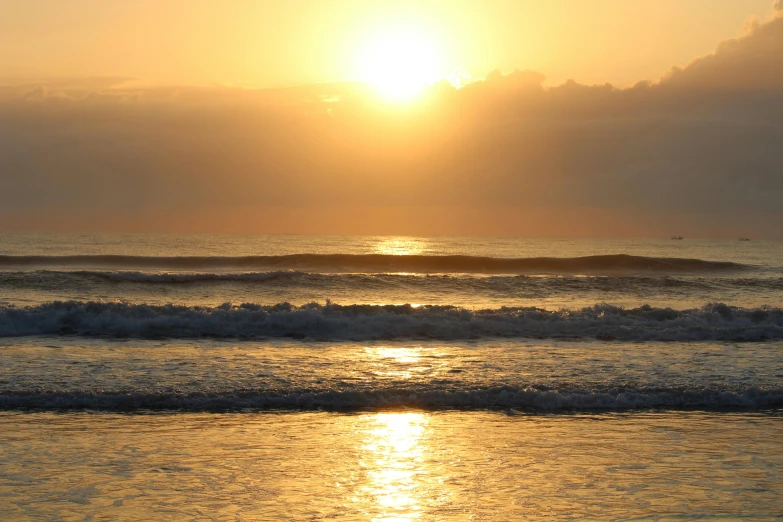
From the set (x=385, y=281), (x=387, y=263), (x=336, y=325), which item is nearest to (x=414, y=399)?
(x=336, y=325)

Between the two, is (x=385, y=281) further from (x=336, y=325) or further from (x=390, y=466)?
(x=390, y=466)

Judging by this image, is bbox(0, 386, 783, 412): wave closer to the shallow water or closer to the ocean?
the ocean

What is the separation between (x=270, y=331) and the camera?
16344 millimetres

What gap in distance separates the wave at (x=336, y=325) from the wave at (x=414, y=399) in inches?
218

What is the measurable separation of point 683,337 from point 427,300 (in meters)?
10.0

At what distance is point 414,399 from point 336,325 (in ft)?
21.5

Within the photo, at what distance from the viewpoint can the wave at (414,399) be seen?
980cm

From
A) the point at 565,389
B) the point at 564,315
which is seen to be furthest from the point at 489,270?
the point at 565,389

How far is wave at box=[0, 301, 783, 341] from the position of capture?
16109mm

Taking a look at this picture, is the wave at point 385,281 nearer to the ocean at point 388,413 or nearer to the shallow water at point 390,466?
the ocean at point 388,413

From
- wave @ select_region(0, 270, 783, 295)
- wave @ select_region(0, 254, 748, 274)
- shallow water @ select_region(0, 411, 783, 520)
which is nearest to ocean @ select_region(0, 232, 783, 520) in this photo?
shallow water @ select_region(0, 411, 783, 520)

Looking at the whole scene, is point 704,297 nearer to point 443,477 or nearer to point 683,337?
point 683,337

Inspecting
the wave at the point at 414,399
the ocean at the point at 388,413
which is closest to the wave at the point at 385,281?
the ocean at the point at 388,413

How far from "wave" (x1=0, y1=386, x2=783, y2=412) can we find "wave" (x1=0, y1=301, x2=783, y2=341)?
5.55 meters
